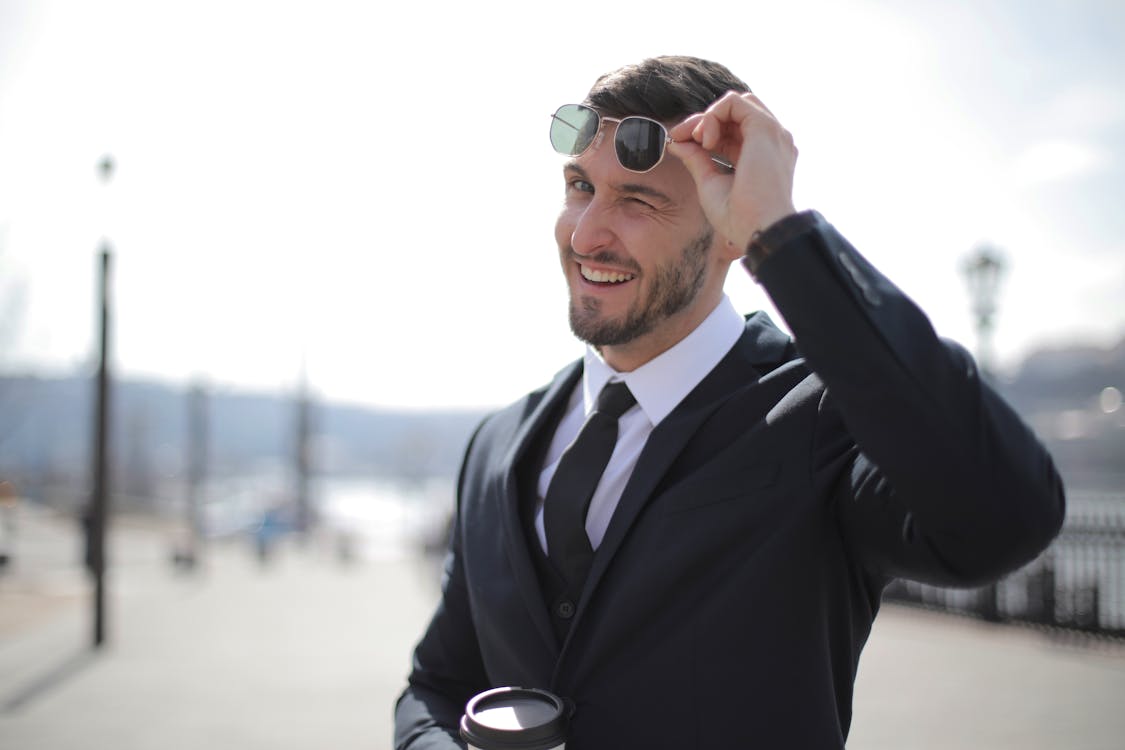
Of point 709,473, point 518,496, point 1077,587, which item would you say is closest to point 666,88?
point 709,473

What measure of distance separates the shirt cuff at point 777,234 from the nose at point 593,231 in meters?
0.54

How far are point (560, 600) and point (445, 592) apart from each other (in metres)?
0.53

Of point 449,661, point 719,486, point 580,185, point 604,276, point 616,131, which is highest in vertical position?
point 616,131

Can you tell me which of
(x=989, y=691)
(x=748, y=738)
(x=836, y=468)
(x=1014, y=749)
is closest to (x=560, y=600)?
(x=748, y=738)

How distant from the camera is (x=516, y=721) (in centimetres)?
151

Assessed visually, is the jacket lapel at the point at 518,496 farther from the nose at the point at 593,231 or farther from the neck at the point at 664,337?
the nose at the point at 593,231

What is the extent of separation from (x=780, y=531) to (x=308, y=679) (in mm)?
7071

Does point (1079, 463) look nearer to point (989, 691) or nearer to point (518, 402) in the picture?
point (989, 691)

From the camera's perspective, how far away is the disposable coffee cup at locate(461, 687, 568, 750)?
4.84 feet

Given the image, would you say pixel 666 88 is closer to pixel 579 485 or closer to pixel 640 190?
pixel 640 190

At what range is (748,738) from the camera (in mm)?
1523

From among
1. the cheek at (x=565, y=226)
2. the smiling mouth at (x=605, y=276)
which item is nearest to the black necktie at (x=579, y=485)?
the smiling mouth at (x=605, y=276)

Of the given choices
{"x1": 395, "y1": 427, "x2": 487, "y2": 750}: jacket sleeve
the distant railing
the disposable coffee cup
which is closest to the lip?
{"x1": 395, "y1": 427, "x2": 487, "y2": 750}: jacket sleeve

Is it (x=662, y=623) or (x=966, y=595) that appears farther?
(x=966, y=595)
